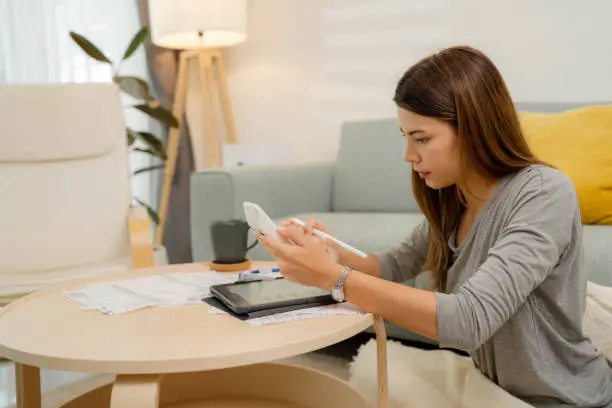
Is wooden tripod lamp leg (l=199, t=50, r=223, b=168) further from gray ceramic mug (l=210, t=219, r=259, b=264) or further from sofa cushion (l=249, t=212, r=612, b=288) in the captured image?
gray ceramic mug (l=210, t=219, r=259, b=264)

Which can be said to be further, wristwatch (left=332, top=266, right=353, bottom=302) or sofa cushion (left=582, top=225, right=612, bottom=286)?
sofa cushion (left=582, top=225, right=612, bottom=286)

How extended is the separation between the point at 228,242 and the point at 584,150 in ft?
3.82

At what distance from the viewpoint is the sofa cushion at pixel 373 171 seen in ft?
8.02

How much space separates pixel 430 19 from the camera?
272 centimetres

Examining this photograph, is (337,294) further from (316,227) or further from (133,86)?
(133,86)

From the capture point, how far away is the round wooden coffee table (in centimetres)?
81

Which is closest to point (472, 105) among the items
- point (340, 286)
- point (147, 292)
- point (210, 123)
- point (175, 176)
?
point (340, 286)

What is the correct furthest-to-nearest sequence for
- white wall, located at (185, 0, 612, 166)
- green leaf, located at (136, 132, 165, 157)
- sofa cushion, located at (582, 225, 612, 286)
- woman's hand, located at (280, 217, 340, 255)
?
1. green leaf, located at (136, 132, 165, 157)
2. white wall, located at (185, 0, 612, 166)
3. sofa cushion, located at (582, 225, 612, 286)
4. woman's hand, located at (280, 217, 340, 255)

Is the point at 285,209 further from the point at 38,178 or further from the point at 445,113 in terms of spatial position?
the point at 445,113

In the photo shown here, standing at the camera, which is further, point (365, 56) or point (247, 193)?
point (365, 56)

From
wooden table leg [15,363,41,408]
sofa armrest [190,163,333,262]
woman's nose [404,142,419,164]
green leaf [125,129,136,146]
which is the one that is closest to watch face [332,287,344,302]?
woman's nose [404,142,419,164]

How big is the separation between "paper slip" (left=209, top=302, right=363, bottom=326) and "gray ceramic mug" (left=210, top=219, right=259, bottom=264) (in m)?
0.33

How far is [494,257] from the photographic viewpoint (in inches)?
35.5

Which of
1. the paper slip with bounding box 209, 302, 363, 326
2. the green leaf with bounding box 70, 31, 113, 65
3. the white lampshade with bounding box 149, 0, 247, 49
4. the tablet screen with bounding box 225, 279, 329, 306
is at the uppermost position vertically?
the white lampshade with bounding box 149, 0, 247, 49
